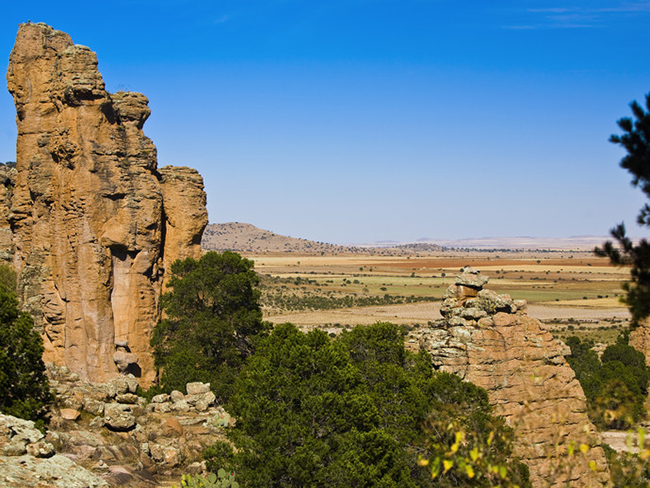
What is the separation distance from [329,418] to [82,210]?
59.3 ft

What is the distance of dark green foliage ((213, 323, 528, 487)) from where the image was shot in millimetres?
18047

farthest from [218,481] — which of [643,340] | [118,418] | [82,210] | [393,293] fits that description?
[393,293]

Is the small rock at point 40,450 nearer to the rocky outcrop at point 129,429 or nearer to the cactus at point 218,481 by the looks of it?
the rocky outcrop at point 129,429

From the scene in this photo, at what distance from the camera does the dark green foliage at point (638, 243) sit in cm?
945

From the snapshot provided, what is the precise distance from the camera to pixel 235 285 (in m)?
34.3

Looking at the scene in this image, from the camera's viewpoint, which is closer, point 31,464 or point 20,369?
point 31,464

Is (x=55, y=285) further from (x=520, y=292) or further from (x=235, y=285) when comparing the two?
(x=520, y=292)

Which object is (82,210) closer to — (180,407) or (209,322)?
(209,322)

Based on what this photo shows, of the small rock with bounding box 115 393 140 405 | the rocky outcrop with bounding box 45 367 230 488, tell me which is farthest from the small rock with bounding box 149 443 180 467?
the small rock with bounding box 115 393 140 405

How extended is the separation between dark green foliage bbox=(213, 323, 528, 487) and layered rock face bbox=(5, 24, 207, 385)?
1144 centimetres

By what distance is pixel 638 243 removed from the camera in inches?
400

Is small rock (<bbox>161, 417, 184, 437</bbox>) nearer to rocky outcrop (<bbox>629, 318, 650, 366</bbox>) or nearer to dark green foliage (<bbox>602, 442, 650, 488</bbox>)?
dark green foliage (<bbox>602, 442, 650, 488</bbox>)

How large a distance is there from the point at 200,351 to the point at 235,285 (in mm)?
4101

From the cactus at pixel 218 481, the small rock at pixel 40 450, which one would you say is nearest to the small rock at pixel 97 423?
the cactus at pixel 218 481
